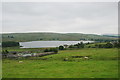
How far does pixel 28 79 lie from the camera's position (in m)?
19.0

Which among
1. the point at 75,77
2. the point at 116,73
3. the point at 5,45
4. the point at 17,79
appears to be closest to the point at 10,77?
the point at 17,79

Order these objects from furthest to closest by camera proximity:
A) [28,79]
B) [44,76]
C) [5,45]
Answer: [5,45], [44,76], [28,79]

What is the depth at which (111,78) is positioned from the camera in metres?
19.2

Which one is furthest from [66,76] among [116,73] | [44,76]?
[116,73]

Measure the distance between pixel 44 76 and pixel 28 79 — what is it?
7.92 feet

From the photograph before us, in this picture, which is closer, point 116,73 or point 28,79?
point 28,79

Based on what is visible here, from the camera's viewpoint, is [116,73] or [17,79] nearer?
[17,79]

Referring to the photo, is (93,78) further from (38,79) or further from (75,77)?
(38,79)

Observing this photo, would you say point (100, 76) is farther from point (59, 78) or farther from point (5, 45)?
point (5, 45)

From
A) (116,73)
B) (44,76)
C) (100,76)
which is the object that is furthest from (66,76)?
(116,73)

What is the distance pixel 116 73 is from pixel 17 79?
47.6 feet

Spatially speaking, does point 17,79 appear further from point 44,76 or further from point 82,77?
point 82,77

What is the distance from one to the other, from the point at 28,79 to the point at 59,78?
4210mm

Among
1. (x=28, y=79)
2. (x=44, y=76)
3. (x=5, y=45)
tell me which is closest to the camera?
(x=28, y=79)
